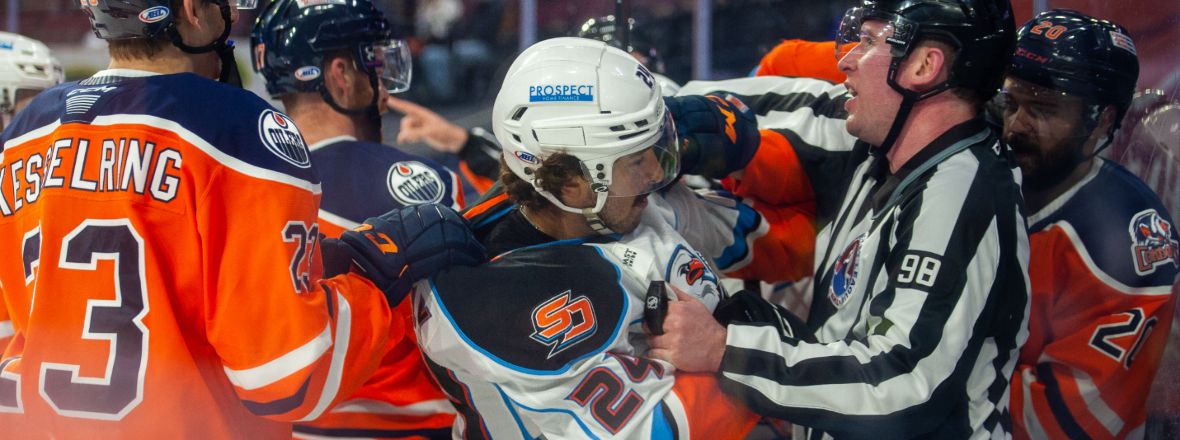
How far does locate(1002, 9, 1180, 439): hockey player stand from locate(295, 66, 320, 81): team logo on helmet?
1547 mm

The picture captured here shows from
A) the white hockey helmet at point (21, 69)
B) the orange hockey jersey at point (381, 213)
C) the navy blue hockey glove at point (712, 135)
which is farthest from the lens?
the white hockey helmet at point (21, 69)

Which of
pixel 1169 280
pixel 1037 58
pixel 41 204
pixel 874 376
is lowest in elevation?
pixel 1169 280

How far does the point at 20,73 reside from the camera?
2863 millimetres

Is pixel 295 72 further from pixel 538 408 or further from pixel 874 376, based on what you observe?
pixel 874 376

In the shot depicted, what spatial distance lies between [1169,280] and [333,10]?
6.36 ft

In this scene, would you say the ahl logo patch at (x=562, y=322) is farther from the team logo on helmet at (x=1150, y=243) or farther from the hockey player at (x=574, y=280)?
the team logo on helmet at (x=1150, y=243)

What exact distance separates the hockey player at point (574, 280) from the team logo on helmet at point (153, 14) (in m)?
0.55

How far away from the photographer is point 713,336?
5.48ft

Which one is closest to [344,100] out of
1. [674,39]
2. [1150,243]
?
[1150,243]

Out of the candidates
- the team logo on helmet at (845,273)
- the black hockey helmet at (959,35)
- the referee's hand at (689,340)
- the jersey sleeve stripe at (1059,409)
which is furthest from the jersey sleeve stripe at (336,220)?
the jersey sleeve stripe at (1059,409)

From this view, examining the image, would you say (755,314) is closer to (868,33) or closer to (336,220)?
(868,33)

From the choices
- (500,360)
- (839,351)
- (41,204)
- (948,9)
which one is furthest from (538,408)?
(948,9)

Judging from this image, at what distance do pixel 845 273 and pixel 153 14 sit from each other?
4.03 ft

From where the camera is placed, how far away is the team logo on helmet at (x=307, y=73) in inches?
93.6
